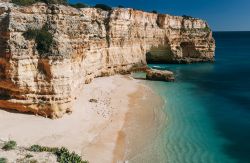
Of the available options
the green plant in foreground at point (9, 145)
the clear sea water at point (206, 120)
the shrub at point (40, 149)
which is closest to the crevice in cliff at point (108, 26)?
the clear sea water at point (206, 120)

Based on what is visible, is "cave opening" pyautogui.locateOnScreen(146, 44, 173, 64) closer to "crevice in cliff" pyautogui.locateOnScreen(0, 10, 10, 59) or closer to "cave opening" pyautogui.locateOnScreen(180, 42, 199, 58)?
"cave opening" pyautogui.locateOnScreen(180, 42, 199, 58)

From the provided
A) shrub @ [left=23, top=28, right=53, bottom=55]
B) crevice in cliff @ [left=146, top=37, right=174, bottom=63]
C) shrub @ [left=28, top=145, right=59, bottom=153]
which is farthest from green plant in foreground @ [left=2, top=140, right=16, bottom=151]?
crevice in cliff @ [left=146, top=37, right=174, bottom=63]

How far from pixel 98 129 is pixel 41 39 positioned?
6.95 meters

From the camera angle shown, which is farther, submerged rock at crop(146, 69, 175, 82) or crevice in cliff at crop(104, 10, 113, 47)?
crevice in cliff at crop(104, 10, 113, 47)

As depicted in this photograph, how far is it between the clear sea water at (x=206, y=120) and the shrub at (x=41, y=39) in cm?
965

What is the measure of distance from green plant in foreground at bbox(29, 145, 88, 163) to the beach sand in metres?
Result: 1.03

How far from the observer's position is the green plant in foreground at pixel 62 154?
14203 millimetres

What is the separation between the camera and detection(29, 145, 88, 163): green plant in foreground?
14.2m

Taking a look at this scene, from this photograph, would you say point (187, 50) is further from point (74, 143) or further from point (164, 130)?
point (74, 143)

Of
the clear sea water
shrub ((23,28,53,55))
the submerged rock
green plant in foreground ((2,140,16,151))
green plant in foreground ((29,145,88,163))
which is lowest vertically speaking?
the clear sea water

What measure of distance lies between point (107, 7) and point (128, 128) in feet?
105

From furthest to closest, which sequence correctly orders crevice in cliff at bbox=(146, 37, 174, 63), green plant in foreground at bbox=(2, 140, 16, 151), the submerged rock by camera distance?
crevice in cliff at bbox=(146, 37, 174, 63) → the submerged rock → green plant in foreground at bbox=(2, 140, 16, 151)

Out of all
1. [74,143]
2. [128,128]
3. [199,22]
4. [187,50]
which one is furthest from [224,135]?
[199,22]

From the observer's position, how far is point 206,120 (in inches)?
955
